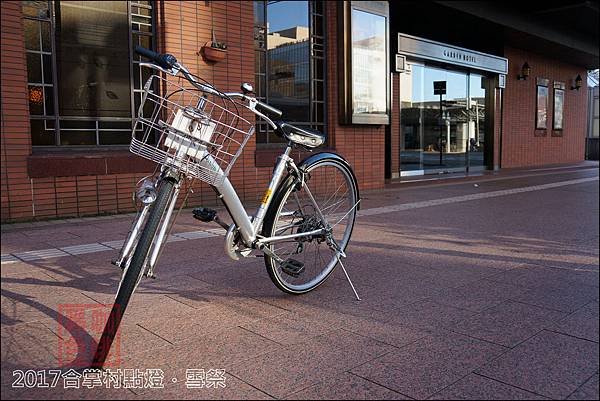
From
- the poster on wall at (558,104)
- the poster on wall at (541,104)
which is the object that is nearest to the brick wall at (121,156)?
the poster on wall at (541,104)

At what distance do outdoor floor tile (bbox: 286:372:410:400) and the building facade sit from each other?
2041 mm

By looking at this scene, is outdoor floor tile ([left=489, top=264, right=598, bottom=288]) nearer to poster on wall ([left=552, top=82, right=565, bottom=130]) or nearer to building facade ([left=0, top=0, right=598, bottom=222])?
building facade ([left=0, top=0, right=598, bottom=222])

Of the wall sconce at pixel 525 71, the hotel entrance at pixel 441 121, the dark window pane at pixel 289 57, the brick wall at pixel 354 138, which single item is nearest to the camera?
the dark window pane at pixel 289 57

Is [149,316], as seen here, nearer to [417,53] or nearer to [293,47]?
[293,47]

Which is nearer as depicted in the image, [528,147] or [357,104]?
[357,104]

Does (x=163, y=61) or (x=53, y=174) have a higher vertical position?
(x=163, y=61)

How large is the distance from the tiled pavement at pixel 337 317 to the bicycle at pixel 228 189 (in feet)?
1.09

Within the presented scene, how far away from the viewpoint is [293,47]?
9562 mm

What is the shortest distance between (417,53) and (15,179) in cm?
951

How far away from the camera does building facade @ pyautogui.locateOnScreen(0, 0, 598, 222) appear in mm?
6594

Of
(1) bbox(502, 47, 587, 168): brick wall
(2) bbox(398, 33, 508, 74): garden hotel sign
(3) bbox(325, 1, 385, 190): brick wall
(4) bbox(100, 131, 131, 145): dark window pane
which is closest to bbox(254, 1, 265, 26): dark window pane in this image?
(3) bbox(325, 1, 385, 190): brick wall

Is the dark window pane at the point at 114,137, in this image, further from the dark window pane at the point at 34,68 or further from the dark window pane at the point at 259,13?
the dark window pane at the point at 259,13

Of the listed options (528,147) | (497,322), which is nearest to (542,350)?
(497,322)

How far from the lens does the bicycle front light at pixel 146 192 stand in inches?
105
